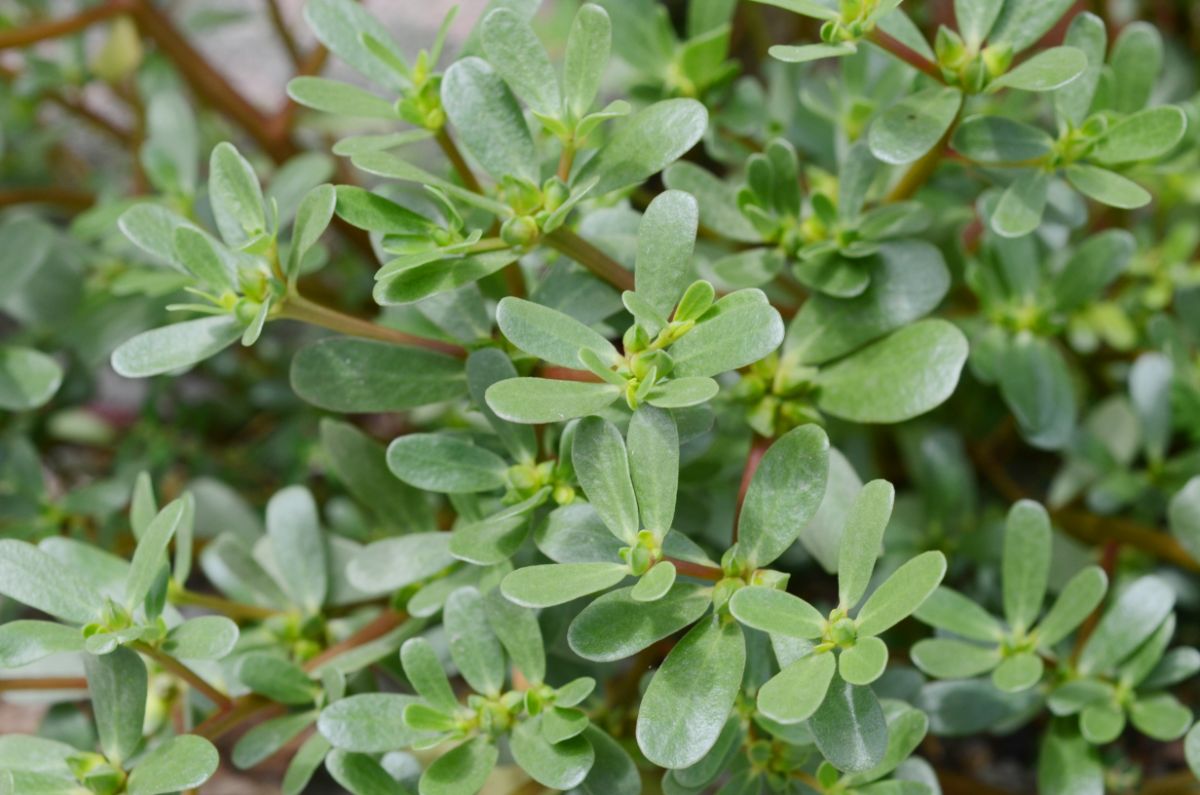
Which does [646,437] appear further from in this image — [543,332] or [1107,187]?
[1107,187]

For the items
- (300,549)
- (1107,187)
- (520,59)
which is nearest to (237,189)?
(520,59)

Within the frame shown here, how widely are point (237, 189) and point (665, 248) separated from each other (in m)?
0.33

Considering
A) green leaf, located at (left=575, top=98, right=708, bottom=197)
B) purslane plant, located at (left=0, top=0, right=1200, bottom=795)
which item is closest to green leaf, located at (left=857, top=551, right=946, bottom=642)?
purslane plant, located at (left=0, top=0, right=1200, bottom=795)

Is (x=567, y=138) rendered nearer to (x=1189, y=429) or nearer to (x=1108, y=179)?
→ (x=1108, y=179)

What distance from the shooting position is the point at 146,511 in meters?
0.95

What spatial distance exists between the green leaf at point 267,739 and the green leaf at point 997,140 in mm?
677

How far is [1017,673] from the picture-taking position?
919 mm

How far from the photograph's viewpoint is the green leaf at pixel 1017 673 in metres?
0.91

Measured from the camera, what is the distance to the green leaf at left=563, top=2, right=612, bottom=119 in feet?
2.69

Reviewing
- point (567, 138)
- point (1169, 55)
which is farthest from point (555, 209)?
point (1169, 55)

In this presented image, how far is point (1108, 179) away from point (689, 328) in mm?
367

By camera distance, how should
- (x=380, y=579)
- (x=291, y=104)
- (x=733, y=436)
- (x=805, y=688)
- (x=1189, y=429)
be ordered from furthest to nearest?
(x=291, y=104) < (x=1189, y=429) < (x=733, y=436) < (x=380, y=579) < (x=805, y=688)

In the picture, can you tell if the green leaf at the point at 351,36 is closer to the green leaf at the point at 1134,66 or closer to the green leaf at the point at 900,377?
the green leaf at the point at 900,377

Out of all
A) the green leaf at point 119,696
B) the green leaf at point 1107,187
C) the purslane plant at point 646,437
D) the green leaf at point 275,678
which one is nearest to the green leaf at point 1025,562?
the purslane plant at point 646,437
